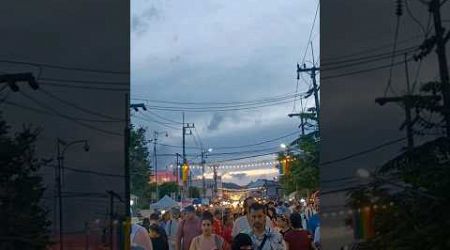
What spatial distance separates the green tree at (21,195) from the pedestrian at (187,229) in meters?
3.06

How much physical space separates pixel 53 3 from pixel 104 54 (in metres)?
0.72

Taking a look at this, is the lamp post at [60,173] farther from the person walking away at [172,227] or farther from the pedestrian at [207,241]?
the person walking away at [172,227]

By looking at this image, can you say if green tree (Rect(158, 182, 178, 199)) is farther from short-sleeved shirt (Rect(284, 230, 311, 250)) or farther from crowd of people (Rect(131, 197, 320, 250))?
short-sleeved shirt (Rect(284, 230, 311, 250))

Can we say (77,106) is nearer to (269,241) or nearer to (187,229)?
(187,229)

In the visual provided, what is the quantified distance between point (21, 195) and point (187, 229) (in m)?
3.60

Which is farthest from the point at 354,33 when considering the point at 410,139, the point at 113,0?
the point at 113,0

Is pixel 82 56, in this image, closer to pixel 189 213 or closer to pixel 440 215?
pixel 189 213

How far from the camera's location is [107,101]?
7.44 meters

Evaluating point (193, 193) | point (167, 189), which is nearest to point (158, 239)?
point (167, 189)

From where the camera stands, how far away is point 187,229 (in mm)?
8805

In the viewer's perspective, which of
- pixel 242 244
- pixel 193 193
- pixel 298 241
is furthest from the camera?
pixel 193 193

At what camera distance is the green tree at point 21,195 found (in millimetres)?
5109

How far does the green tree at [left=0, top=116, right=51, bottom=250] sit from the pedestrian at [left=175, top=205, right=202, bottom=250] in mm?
3056

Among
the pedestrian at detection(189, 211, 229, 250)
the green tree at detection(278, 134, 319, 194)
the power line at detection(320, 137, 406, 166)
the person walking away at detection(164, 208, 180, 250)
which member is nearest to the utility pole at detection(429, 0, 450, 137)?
the power line at detection(320, 137, 406, 166)
